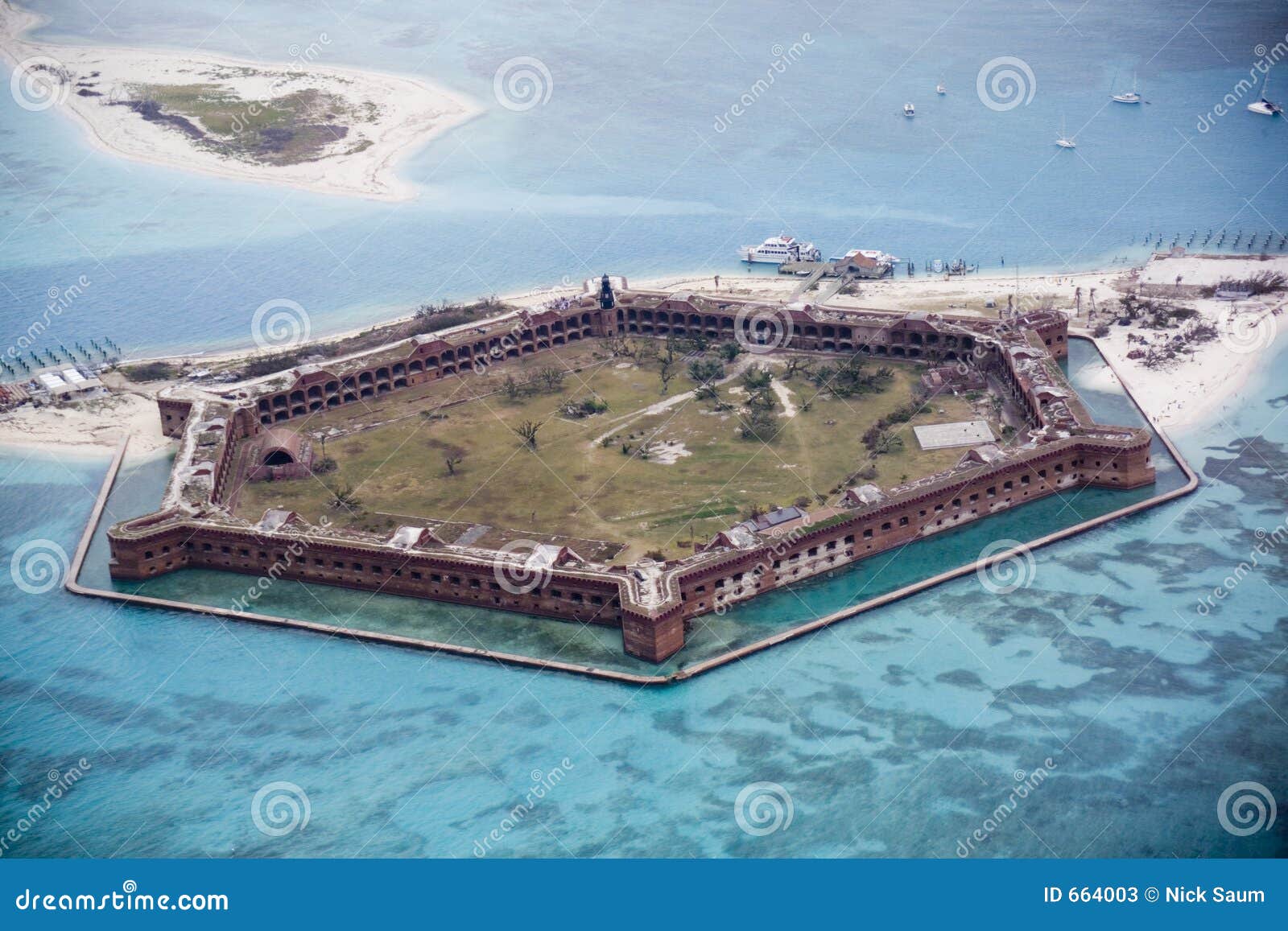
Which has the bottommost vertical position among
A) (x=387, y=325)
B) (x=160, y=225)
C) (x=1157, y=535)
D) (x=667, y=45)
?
(x=1157, y=535)

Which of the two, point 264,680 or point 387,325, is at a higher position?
point 387,325

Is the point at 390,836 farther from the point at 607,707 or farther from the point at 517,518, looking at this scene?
the point at 517,518

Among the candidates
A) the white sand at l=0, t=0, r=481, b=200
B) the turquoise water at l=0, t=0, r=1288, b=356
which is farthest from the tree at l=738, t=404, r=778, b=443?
the white sand at l=0, t=0, r=481, b=200

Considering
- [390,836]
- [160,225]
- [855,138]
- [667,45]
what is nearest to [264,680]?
[390,836]

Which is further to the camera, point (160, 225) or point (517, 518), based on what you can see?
point (160, 225)

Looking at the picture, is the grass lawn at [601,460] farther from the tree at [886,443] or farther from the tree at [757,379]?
the tree at [757,379]

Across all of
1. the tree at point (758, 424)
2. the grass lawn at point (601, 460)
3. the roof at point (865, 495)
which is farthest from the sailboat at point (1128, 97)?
the roof at point (865, 495)
